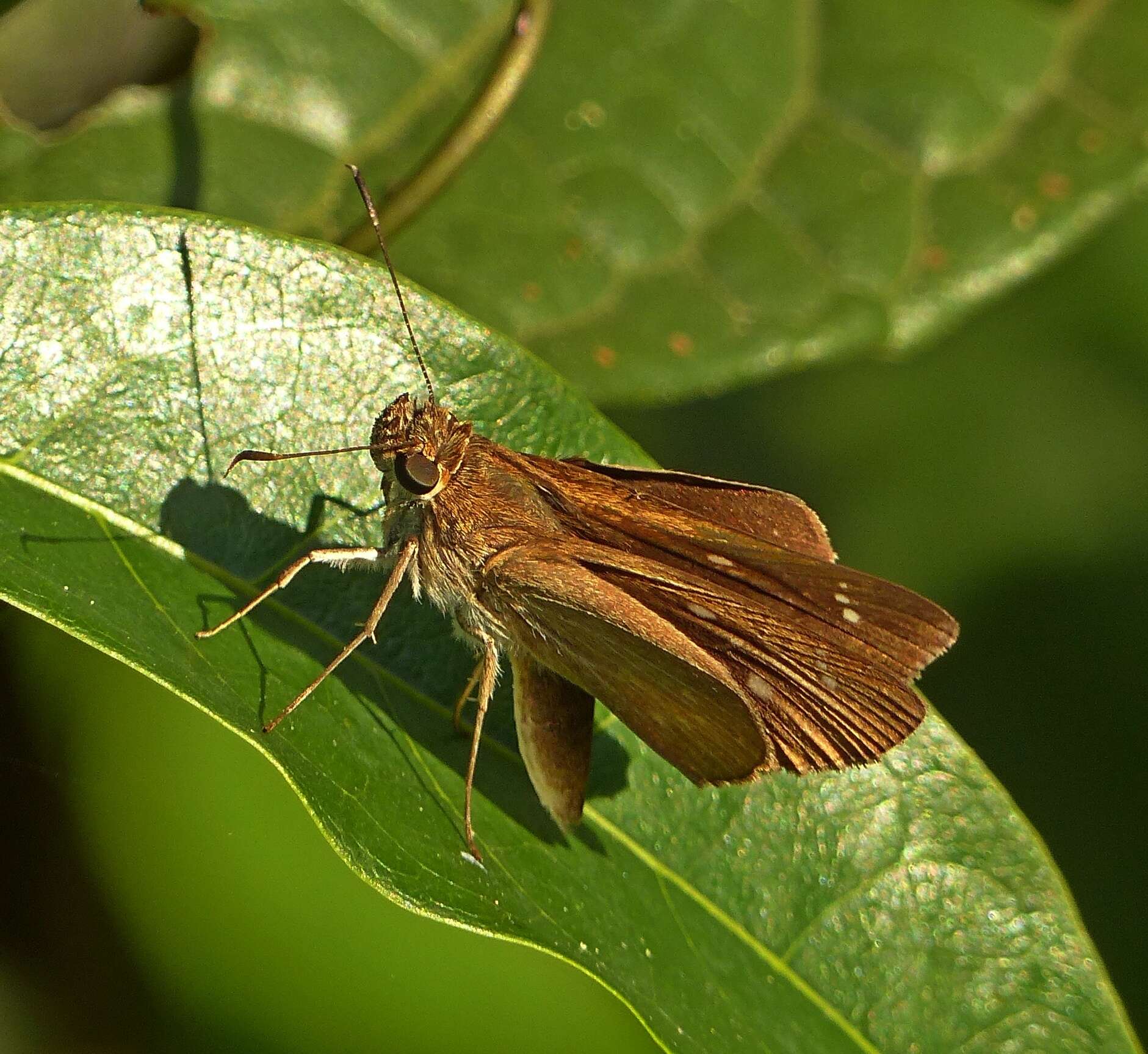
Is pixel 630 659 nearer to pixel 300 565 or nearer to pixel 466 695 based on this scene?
pixel 466 695

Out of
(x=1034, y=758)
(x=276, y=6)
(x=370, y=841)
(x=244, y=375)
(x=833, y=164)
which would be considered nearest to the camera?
(x=370, y=841)

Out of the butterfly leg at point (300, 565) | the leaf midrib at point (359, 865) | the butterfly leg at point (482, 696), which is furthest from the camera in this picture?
the butterfly leg at point (482, 696)

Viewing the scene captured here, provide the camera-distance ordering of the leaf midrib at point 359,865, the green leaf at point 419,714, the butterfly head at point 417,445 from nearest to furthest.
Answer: the leaf midrib at point 359,865, the green leaf at point 419,714, the butterfly head at point 417,445

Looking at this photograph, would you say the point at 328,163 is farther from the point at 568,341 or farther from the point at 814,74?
the point at 814,74

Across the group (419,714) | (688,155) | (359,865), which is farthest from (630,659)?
(688,155)

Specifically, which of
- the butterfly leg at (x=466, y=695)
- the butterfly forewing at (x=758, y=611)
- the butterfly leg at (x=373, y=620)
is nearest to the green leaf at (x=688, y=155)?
the butterfly forewing at (x=758, y=611)

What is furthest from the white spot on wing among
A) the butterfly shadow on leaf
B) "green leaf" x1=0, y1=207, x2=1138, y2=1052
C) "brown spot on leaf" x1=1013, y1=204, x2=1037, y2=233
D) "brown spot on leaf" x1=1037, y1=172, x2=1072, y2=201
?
"brown spot on leaf" x1=1037, y1=172, x2=1072, y2=201

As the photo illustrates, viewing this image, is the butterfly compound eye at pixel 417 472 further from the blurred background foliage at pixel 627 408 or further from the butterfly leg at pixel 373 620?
the blurred background foliage at pixel 627 408

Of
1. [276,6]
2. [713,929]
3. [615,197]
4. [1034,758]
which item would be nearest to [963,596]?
[1034,758]
